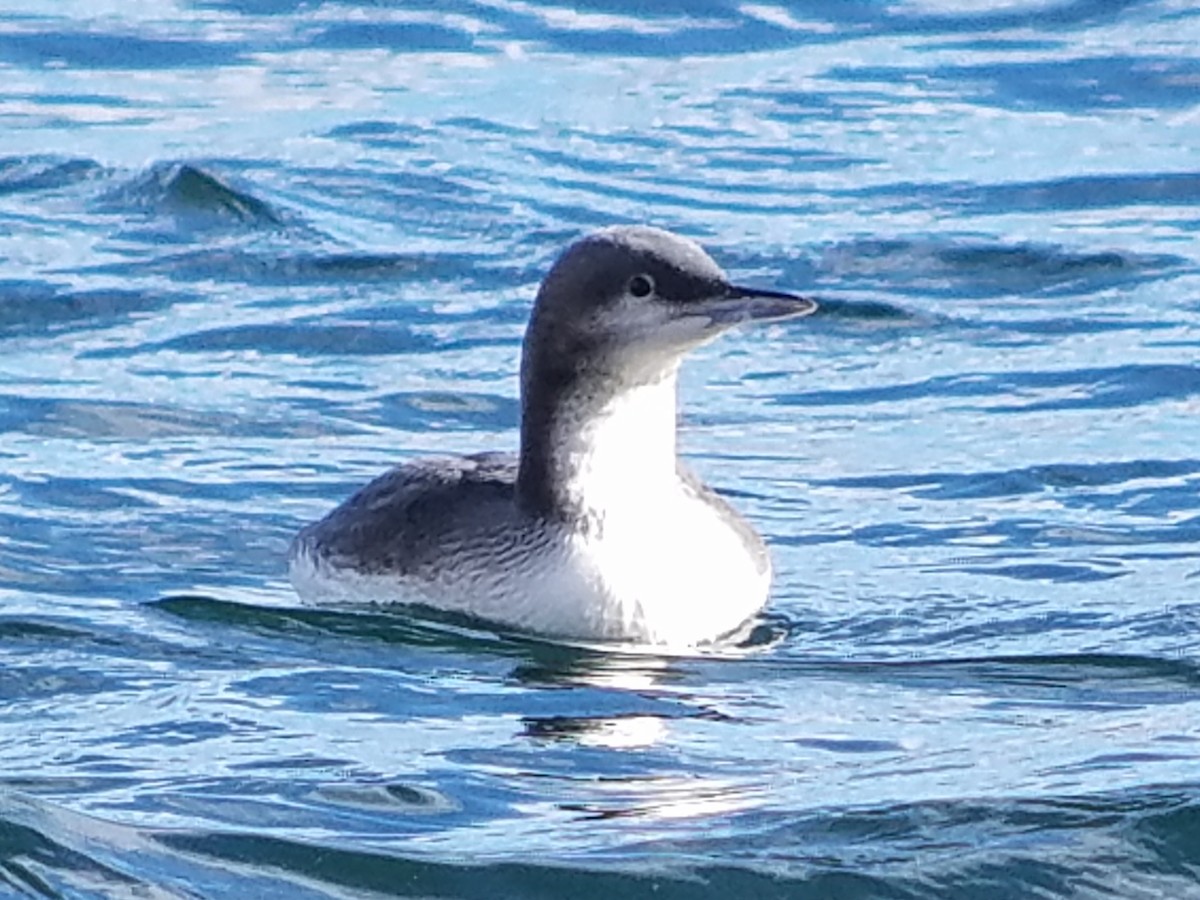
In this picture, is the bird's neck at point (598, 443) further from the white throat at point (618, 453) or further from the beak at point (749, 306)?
the beak at point (749, 306)

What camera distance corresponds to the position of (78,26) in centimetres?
2234

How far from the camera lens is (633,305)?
11.4m

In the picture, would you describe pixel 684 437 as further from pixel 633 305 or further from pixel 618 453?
pixel 633 305

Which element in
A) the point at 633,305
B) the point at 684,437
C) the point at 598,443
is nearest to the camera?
the point at 633,305

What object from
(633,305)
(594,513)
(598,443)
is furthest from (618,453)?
(633,305)

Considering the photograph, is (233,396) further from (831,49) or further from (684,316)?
(831,49)

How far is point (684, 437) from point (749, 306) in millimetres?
3226

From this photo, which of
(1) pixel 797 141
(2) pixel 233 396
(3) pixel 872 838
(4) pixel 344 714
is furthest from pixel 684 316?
(1) pixel 797 141

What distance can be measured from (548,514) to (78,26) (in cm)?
1136

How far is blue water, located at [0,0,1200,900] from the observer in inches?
363

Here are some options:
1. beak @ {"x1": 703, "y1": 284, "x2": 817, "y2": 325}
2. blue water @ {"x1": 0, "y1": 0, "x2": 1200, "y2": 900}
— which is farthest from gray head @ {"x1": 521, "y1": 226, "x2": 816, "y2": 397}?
blue water @ {"x1": 0, "y1": 0, "x2": 1200, "y2": 900}

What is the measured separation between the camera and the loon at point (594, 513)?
1138 cm

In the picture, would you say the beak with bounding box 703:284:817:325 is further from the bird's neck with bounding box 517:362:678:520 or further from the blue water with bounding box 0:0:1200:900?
the blue water with bounding box 0:0:1200:900

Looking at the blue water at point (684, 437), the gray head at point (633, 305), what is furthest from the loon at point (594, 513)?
the blue water at point (684, 437)
